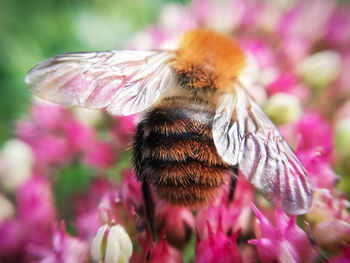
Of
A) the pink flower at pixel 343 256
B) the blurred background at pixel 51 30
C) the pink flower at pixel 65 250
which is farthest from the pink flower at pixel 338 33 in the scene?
Answer: the pink flower at pixel 65 250

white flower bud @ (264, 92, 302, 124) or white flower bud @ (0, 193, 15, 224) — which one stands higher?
white flower bud @ (264, 92, 302, 124)

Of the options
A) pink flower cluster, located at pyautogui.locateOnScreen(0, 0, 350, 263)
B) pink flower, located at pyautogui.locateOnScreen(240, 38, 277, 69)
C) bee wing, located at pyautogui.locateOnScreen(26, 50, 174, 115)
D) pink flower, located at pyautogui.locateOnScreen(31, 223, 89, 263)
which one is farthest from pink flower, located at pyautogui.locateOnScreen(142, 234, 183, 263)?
pink flower, located at pyautogui.locateOnScreen(240, 38, 277, 69)

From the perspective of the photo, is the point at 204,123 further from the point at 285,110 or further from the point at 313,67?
the point at 313,67

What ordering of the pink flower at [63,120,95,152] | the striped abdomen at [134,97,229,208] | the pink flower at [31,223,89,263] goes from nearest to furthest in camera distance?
the striped abdomen at [134,97,229,208] < the pink flower at [31,223,89,263] < the pink flower at [63,120,95,152]

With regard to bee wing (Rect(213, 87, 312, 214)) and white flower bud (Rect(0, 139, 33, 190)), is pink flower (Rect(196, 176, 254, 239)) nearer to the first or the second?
bee wing (Rect(213, 87, 312, 214))

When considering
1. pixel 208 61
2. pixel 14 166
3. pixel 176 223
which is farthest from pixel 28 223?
pixel 208 61

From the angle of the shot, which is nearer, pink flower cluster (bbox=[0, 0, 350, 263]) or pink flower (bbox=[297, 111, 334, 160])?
pink flower cluster (bbox=[0, 0, 350, 263])

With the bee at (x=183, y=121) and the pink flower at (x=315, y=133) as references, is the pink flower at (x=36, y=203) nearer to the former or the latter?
the bee at (x=183, y=121)
